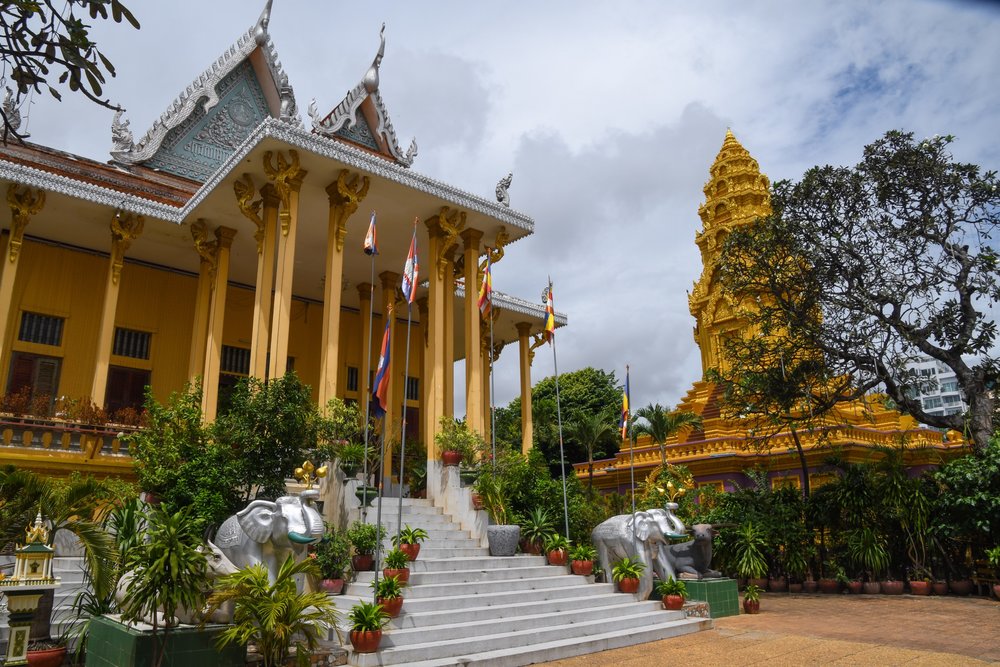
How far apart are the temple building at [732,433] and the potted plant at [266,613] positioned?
10554 millimetres

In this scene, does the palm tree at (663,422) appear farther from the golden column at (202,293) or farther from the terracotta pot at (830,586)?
the golden column at (202,293)

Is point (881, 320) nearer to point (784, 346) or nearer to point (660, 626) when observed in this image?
point (784, 346)

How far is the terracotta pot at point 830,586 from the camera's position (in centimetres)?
1228

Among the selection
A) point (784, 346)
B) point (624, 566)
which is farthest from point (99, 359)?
point (784, 346)

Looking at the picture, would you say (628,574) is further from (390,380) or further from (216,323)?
(216,323)

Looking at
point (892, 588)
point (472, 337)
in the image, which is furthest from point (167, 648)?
point (892, 588)

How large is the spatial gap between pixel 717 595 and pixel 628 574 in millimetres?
1393

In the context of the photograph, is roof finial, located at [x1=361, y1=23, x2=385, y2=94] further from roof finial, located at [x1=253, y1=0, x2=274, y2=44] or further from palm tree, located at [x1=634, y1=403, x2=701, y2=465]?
palm tree, located at [x1=634, y1=403, x2=701, y2=465]

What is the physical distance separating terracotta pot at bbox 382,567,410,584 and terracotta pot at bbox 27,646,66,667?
9.38 feet

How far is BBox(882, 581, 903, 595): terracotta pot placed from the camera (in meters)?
11.8

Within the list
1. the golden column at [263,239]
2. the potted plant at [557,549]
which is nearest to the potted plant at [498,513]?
the potted plant at [557,549]

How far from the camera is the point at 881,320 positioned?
13.6 meters

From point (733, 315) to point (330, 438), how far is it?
18890mm

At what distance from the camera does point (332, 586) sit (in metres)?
7.61
